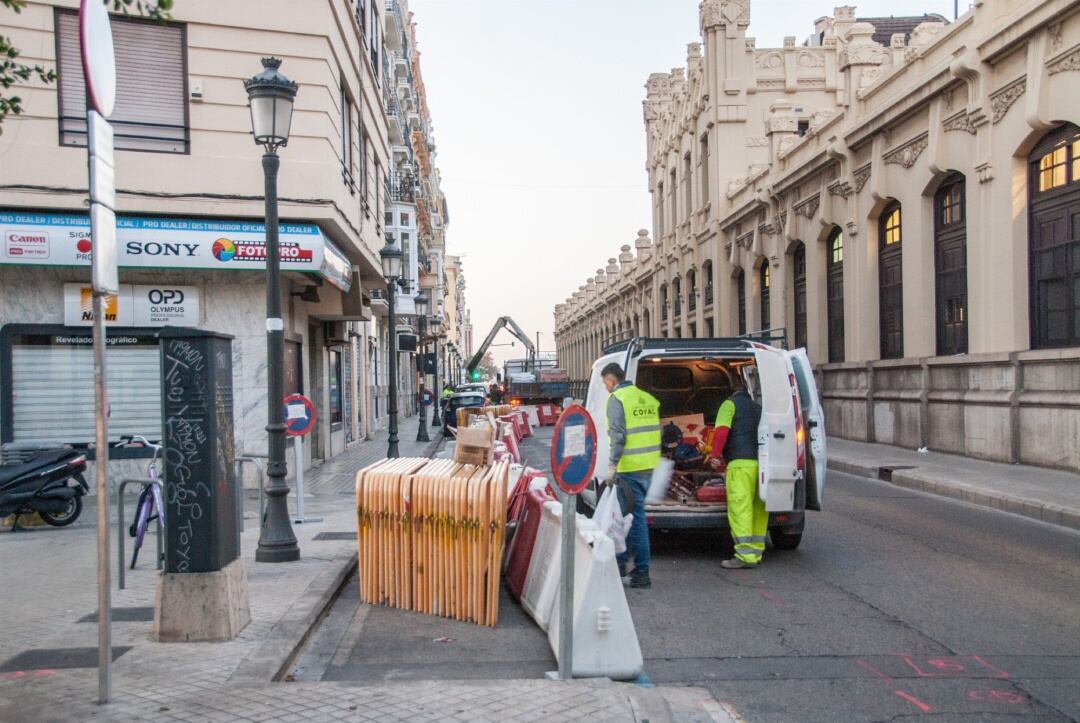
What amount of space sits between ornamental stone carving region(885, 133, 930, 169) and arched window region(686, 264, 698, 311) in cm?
1971

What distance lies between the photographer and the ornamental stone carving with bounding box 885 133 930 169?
815 inches

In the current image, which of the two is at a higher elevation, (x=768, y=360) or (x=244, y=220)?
(x=244, y=220)

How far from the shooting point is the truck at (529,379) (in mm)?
38469

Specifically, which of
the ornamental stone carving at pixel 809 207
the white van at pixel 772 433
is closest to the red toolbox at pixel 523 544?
the white van at pixel 772 433

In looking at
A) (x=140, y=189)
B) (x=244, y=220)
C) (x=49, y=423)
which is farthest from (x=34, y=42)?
(x=49, y=423)

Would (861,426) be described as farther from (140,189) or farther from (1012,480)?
(140,189)

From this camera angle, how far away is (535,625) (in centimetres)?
669

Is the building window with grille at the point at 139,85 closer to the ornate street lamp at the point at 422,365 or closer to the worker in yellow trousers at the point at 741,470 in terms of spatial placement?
the worker in yellow trousers at the point at 741,470

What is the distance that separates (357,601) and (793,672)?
11.6 feet

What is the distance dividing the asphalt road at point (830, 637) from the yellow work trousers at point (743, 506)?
0.20 meters

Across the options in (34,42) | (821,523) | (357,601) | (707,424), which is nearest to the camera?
(357,601)


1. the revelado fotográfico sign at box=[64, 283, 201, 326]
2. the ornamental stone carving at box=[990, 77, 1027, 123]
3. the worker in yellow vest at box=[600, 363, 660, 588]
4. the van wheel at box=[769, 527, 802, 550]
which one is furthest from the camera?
the ornamental stone carving at box=[990, 77, 1027, 123]

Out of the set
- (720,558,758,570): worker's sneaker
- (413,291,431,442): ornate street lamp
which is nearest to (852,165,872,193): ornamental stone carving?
(413,291,431,442): ornate street lamp

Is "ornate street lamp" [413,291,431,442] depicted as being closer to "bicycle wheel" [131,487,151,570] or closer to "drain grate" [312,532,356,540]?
"drain grate" [312,532,356,540]
